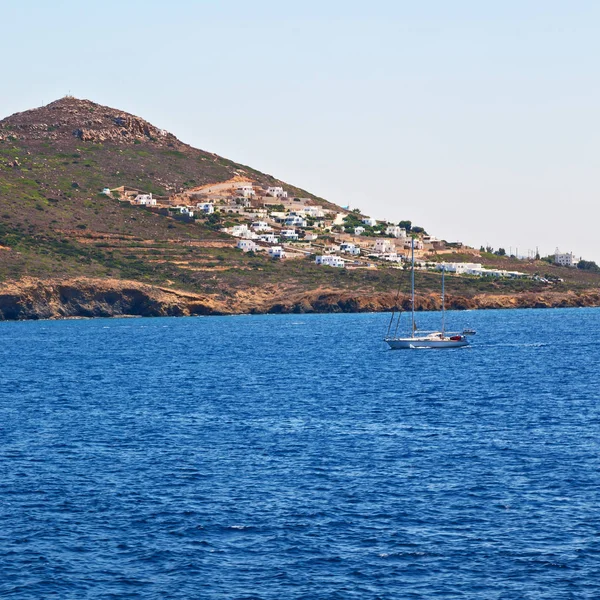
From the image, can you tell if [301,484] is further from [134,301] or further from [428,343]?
[134,301]

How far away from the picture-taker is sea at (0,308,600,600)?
3234cm

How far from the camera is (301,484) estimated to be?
145 ft

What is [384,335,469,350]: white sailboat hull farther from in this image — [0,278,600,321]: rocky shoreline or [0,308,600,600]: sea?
[0,278,600,321]: rocky shoreline

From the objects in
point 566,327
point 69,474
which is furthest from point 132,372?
point 566,327

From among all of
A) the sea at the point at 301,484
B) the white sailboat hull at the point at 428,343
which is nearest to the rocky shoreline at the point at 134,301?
the white sailboat hull at the point at 428,343

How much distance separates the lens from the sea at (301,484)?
3234 centimetres

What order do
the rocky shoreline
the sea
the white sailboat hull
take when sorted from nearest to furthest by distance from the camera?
the sea < the white sailboat hull < the rocky shoreline

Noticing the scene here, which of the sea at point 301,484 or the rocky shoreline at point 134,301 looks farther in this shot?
the rocky shoreline at point 134,301

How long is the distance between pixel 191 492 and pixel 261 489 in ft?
9.75

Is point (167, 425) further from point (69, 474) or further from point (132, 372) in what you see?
point (132, 372)

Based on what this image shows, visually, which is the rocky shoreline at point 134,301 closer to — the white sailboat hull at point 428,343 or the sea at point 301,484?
the white sailboat hull at point 428,343

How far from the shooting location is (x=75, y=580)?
3219cm

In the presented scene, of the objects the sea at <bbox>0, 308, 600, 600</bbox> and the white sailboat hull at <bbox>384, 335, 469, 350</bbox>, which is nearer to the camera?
the sea at <bbox>0, 308, 600, 600</bbox>

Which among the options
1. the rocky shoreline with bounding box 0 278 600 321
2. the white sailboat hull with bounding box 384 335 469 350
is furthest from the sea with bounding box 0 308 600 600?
the rocky shoreline with bounding box 0 278 600 321
